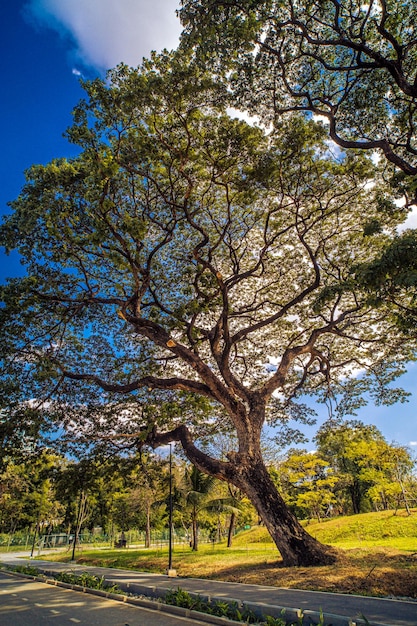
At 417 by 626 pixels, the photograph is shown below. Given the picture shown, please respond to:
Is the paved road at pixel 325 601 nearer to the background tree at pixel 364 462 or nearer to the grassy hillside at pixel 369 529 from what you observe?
Result: the background tree at pixel 364 462

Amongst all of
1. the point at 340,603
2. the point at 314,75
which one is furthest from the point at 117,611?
the point at 314,75

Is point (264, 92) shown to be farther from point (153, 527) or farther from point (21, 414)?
point (153, 527)

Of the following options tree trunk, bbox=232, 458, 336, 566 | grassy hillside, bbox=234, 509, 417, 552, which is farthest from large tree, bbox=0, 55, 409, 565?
grassy hillside, bbox=234, 509, 417, 552

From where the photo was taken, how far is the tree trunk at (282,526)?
33.9 ft

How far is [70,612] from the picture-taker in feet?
25.0

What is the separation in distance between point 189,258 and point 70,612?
9.51 m

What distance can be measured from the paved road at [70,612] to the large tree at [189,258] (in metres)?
4.49

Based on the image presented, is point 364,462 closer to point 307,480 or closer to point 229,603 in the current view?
point 307,480

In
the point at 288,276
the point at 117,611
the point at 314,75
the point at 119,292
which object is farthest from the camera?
the point at 288,276

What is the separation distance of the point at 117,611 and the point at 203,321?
9193mm

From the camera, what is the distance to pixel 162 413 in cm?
1398

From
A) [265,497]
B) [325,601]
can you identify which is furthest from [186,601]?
[265,497]

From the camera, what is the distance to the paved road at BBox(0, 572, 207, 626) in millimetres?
6605

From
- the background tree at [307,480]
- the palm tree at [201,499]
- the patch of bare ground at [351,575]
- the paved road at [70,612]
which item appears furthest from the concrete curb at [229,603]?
the background tree at [307,480]
